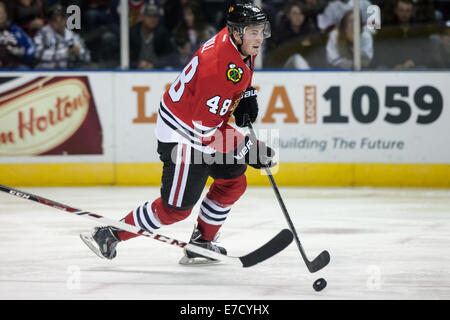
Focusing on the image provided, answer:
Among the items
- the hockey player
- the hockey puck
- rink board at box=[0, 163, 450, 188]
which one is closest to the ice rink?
the hockey puck

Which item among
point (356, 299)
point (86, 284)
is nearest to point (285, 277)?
point (356, 299)

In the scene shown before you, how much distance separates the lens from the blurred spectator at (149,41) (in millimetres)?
7336

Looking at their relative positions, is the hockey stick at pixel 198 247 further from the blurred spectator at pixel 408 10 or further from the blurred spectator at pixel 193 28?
the blurred spectator at pixel 408 10

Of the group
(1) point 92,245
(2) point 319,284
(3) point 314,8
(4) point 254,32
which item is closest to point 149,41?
(3) point 314,8

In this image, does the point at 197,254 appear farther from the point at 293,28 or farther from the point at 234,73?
the point at 293,28

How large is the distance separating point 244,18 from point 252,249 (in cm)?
135

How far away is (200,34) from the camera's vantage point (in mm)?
7359

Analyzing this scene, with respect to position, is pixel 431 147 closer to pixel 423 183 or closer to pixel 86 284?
pixel 423 183

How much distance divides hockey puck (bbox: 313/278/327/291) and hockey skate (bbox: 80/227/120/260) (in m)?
0.97

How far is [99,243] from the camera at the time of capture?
376cm

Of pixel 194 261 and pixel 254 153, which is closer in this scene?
pixel 254 153

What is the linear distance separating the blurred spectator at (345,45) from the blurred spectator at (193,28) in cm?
101

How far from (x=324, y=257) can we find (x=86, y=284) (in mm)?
952

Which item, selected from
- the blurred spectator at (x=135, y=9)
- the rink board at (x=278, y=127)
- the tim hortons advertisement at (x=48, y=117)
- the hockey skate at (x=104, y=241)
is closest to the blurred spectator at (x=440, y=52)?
the rink board at (x=278, y=127)
